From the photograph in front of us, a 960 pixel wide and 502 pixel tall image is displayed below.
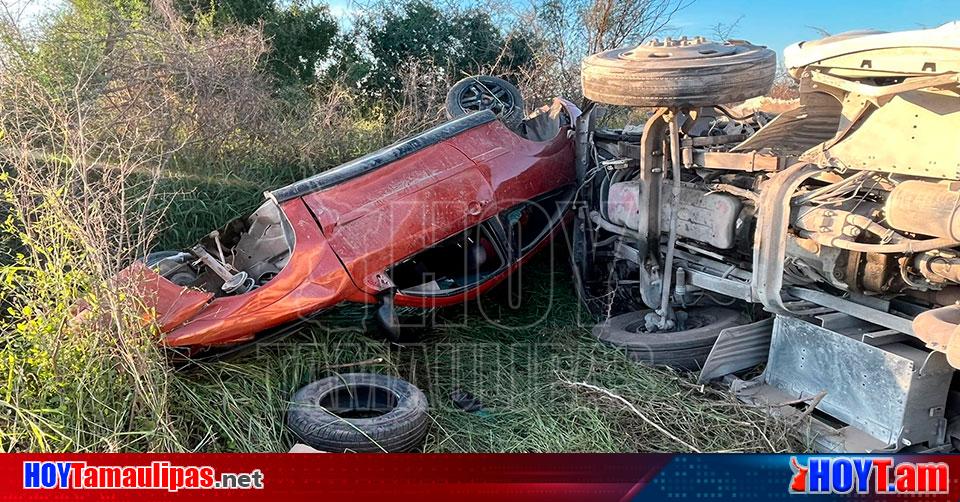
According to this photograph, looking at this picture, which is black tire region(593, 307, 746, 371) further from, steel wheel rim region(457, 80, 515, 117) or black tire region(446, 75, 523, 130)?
steel wheel rim region(457, 80, 515, 117)

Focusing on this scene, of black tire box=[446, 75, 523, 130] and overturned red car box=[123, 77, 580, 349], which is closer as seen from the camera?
overturned red car box=[123, 77, 580, 349]

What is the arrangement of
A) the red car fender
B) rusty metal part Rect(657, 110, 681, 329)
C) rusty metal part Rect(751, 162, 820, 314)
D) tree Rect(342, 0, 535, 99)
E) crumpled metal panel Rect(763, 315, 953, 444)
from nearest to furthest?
crumpled metal panel Rect(763, 315, 953, 444)
rusty metal part Rect(751, 162, 820, 314)
the red car fender
rusty metal part Rect(657, 110, 681, 329)
tree Rect(342, 0, 535, 99)

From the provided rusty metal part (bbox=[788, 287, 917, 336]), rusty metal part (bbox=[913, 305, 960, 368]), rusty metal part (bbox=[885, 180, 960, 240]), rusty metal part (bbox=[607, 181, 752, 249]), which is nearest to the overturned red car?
rusty metal part (bbox=[607, 181, 752, 249])

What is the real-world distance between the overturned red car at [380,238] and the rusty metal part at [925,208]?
2393 millimetres

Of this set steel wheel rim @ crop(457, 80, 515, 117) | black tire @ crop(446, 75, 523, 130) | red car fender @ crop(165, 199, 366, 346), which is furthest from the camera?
steel wheel rim @ crop(457, 80, 515, 117)

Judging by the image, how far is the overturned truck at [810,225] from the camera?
302 cm

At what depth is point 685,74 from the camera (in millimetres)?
3814

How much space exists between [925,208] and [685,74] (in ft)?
4.64

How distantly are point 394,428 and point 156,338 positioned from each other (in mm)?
1304

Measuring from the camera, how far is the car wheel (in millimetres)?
3824

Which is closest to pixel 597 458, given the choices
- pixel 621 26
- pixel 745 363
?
pixel 745 363

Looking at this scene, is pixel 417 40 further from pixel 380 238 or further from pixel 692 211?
pixel 692 211

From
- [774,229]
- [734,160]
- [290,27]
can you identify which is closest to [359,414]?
[774,229]

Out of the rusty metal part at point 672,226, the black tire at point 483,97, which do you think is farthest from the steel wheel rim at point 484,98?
the rusty metal part at point 672,226
